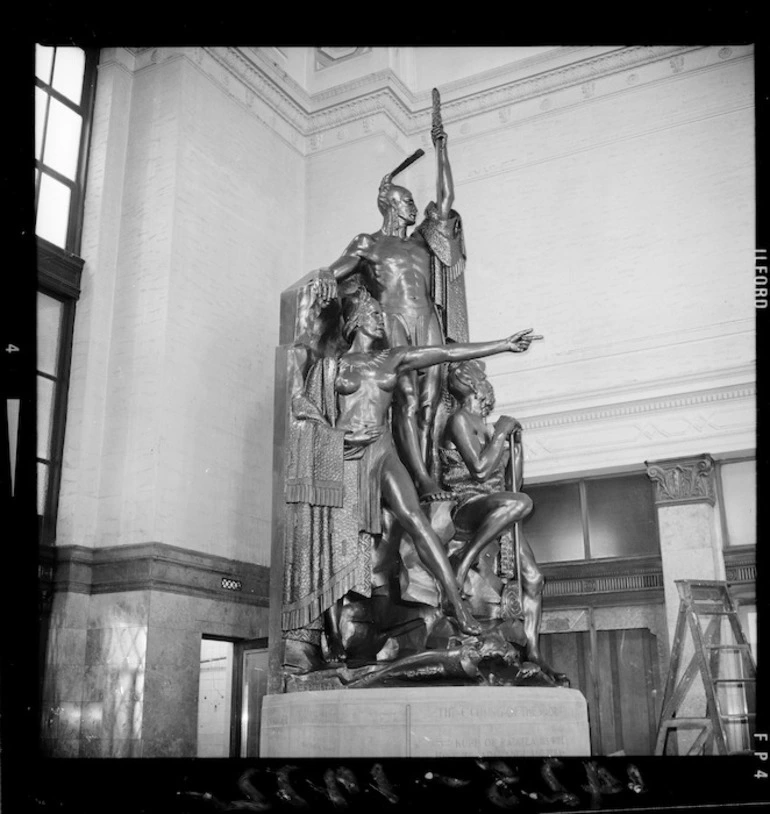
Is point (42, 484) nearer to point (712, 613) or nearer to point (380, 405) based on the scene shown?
point (380, 405)

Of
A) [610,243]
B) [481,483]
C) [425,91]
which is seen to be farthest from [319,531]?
[425,91]

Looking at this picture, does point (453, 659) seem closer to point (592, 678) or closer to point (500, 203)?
point (592, 678)

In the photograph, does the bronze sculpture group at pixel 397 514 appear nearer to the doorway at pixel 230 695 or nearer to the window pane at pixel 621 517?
the doorway at pixel 230 695

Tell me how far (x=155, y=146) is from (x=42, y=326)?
227cm

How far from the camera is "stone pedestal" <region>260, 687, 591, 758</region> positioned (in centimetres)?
548

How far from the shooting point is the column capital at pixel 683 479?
9930 mm

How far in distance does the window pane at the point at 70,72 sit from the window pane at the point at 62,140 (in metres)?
0.18

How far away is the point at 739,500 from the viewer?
10188mm

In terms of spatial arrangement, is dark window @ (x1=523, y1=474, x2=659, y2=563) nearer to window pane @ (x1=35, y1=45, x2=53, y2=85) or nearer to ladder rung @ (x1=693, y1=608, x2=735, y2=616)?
ladder rung @ (x1=693, y1=608, x2=735, y2=616)

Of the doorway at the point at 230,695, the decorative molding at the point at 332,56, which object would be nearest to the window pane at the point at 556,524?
the doorway at the point at 230,695

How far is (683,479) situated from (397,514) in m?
4.79

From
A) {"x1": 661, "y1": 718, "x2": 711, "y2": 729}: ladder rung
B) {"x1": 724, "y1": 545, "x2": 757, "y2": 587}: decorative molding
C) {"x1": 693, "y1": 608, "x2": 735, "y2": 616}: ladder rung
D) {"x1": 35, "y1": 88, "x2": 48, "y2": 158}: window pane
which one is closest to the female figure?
{"x1": 661, "y1": 718, "x2": 711, "y2": 729}: ladder rung

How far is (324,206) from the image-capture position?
1195 centimetres
